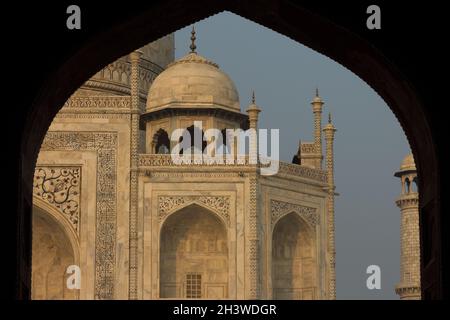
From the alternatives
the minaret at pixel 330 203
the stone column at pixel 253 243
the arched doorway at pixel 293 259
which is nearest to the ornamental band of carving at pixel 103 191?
the stone column at pixel 253 243

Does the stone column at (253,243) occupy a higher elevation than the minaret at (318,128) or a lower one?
lower

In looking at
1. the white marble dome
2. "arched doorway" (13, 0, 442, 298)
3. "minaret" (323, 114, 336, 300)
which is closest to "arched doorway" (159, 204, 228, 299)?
"minaret" (323, 114, 336, 300)

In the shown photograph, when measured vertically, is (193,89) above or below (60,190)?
above

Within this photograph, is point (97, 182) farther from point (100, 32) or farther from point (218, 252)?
point (100, 32)

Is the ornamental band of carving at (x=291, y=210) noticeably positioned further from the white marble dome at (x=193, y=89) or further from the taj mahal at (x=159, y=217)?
the white marble dome at (x=193, y=89)

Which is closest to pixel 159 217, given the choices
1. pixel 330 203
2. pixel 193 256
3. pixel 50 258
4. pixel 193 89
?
pixel 193 256

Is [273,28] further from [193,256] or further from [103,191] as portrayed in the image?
[193,256]
